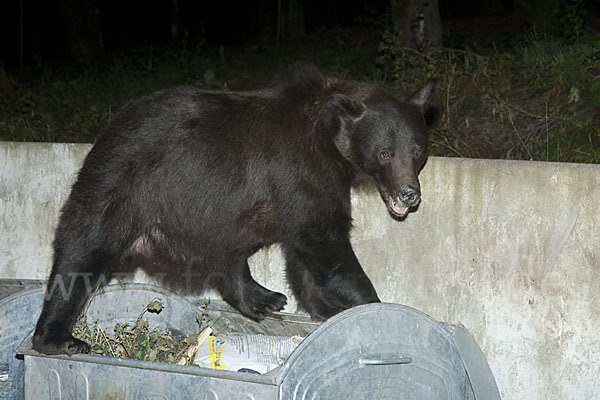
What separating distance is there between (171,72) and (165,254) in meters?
8.74

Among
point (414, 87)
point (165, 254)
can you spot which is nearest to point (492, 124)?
point (414, 87)

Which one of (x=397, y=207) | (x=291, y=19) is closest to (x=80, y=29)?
(x=291, y=19)

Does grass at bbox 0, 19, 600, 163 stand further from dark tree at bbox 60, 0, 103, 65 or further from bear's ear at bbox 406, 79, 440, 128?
dark tree at bbox 60, 0, 103, 65

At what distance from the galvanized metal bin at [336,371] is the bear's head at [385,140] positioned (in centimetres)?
124

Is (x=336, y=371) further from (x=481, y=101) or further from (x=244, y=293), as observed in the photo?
(x=481, y=101)

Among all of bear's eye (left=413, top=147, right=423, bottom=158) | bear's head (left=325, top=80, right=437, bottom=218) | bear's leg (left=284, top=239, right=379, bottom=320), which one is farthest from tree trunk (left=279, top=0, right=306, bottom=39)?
bear's leg (left=284, top=239, right=379, bottom=320)

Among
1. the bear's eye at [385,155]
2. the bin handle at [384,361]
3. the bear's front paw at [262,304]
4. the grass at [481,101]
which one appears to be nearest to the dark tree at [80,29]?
the grass at [481,101]

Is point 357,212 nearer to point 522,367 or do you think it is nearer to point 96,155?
point 522,367

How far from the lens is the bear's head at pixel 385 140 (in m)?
4.97

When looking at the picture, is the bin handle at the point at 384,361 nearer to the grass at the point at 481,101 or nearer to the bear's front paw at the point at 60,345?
the bear's front paw at the point at 60,345

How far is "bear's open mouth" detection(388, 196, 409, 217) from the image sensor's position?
4973 millimetres

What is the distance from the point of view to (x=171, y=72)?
44.2ft

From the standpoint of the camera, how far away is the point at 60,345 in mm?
4297

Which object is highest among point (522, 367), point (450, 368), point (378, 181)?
point (378, 181)
